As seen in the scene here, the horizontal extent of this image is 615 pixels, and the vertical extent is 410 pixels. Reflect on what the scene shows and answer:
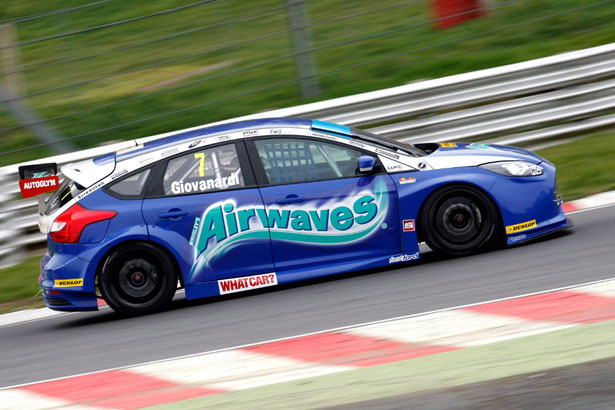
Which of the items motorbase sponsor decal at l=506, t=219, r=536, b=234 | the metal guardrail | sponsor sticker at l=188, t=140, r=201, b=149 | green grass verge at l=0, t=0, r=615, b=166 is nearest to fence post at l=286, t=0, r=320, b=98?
green grass verge at l=0, t=0, r=615, b=166

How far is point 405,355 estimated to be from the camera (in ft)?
16.5

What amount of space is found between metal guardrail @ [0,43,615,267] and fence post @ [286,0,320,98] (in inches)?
33.7

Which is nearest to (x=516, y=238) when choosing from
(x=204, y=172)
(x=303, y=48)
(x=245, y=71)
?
(x=204, y=172)

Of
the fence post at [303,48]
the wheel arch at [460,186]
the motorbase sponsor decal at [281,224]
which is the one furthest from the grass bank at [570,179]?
the fence post at [303,48]

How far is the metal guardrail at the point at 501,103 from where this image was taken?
35.8 ft

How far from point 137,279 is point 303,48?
4943 millimetres

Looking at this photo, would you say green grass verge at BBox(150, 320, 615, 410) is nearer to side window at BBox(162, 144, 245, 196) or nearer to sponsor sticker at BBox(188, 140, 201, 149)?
side window at BBox(162, 144, 245, 196)

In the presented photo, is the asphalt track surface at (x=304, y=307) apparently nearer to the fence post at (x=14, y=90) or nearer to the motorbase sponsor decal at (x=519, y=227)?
the motorbase sponsor decal at (x=519, y=227)

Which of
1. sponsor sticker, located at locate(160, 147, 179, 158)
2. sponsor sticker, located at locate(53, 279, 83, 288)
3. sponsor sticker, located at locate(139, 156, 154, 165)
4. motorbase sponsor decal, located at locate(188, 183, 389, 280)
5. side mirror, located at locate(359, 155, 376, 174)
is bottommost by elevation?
sponsor sticker, located at locate(53, 279, 83, 288)

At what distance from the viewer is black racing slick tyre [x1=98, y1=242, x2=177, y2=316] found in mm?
7355

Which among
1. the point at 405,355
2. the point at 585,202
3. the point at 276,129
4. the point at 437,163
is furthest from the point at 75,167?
the point at 585,202

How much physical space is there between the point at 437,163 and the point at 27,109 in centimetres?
583

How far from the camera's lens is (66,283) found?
741 centimetres

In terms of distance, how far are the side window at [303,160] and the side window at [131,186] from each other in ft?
3.33
